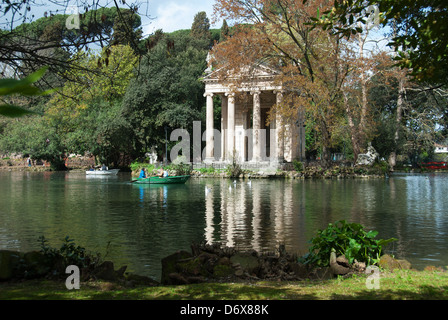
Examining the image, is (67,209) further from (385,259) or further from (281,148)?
(281,148)

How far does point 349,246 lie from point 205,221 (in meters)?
9.13

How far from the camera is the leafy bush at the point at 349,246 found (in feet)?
27.4

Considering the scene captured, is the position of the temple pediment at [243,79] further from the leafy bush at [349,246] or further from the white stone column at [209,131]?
the leafy bush at [349,246]

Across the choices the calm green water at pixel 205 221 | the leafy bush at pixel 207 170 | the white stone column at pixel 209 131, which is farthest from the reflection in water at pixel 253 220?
the white stone column at pixel 209 131

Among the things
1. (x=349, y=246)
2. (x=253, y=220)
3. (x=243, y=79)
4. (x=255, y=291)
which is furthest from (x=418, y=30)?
(x=243, y=79)

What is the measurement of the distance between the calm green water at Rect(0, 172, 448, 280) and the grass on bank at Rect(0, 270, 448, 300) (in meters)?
2.85

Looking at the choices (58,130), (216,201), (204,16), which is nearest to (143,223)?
(216,201)

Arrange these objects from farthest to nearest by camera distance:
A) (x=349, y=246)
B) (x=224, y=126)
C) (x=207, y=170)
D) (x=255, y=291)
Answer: (x=224, y=126) < (x=207, y=170) < (x=349, y=246) < (x=255, y=291)

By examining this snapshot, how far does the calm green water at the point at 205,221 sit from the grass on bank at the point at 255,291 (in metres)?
2.85

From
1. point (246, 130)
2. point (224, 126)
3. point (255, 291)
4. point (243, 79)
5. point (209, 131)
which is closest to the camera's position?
point (255, 291)

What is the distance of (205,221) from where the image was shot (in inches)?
670

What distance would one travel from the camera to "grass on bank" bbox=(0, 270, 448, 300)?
19.5 feet

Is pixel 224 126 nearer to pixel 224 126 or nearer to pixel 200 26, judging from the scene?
pixel 224 126
